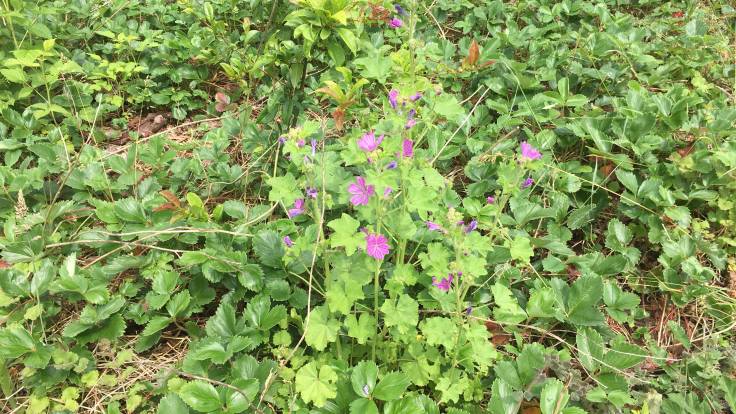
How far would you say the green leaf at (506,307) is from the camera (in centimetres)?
A: 176

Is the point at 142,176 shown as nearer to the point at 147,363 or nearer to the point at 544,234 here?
the point at 147,363

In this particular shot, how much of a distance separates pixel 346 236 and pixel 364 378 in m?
0.56

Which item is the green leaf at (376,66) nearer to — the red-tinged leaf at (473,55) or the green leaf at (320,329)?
the red-tinged leaf at (473,55)

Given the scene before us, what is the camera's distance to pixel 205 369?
180cm

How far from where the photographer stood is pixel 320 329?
1.64m

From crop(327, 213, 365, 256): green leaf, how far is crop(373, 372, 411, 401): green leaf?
1.76ft

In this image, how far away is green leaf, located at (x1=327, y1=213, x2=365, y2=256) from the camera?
1438 millimetres

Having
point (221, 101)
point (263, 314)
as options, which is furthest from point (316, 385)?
point (221, 101)

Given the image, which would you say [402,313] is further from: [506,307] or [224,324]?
[224,324]

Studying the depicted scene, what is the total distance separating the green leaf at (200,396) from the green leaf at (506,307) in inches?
41.2

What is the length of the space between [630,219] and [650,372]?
815mm

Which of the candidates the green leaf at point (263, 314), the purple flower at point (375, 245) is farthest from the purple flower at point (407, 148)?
the green leaf at point (263, 314)

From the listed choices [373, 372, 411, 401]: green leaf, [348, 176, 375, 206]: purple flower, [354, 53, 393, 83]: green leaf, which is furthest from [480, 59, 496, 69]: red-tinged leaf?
[373, 372, 411, 401]: green leaf

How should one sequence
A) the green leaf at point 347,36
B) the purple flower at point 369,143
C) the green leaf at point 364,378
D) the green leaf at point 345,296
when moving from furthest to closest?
the green leaf at point 347,36, the green leaf at point 364,378, the green leaf at point 345,296, the purple flower at point 369,143
